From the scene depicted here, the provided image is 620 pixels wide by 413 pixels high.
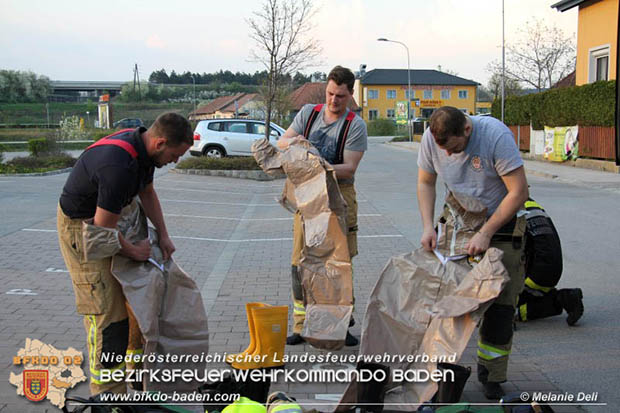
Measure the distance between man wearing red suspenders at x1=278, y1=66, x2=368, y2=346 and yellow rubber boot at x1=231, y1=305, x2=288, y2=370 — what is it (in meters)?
0.55

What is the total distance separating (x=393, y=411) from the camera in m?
3.53

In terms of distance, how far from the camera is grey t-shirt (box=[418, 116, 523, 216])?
3748mm

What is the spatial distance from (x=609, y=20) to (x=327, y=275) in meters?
23.9

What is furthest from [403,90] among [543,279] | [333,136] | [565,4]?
[333,136]

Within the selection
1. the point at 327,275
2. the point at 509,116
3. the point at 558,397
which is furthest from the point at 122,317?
the point at 509,116

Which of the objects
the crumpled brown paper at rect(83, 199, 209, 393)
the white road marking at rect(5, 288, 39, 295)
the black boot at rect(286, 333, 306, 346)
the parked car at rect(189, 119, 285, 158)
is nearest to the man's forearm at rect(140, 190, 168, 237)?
the crumpled brown paper at rect(83, 199, 209, 393)

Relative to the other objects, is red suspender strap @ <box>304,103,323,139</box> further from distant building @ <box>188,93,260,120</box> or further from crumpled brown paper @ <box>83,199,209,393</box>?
distant building @ <box>188,93,260,120</box>

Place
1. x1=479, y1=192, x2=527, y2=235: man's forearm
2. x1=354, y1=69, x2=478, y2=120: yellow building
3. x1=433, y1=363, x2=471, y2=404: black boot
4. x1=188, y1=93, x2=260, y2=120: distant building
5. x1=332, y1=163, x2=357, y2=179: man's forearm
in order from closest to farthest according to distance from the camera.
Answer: x1=433, y1=363, x2=471, y2=404: black boot, x1=479, y1=192, x2=527, y2=235: man's forearm, x1=332, y1=163, x2=357, y2=179: man's forearm, x1=188, y1=93, x2=260, y2=120: distant building, x1=354, y1=69, x2=478, y2=120: yellow building

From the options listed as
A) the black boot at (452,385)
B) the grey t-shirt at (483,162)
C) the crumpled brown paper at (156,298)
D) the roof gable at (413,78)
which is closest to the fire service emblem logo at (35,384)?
the crumpled brown paper at (156,298)

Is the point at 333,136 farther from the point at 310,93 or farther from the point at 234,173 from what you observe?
the point at 310,93

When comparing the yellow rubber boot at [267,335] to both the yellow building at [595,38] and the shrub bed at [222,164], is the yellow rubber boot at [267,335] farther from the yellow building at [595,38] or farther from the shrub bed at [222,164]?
the yellow building at [595,38]

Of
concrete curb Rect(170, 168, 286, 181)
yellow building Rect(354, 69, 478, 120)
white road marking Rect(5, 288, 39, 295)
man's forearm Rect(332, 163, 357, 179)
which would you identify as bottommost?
white road marking Rect(5, 288, 39, 295)

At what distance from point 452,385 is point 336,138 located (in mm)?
2139

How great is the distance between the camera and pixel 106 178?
10.6 ft
